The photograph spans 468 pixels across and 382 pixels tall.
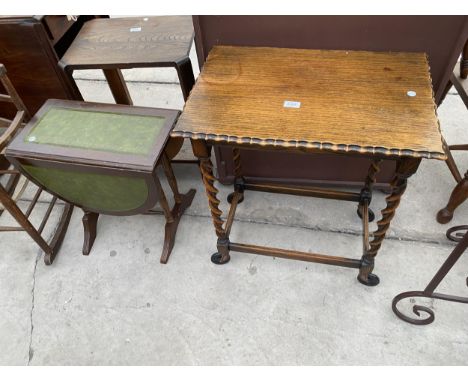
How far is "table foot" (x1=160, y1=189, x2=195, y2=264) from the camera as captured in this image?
211 centimetres

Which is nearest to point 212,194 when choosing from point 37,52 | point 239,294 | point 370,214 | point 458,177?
point 239,294

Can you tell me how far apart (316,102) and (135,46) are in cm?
111

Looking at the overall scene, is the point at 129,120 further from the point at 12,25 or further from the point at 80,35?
the point at 12,25

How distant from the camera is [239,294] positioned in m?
1.96

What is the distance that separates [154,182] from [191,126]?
16.1 inches

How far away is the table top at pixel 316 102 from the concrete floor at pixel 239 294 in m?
1.00

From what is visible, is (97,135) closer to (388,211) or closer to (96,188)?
(96,188)

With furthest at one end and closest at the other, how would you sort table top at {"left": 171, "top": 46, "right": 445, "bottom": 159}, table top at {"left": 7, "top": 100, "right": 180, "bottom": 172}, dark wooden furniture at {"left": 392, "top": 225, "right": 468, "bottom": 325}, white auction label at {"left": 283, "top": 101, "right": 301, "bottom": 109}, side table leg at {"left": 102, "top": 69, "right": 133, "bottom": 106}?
side table leg at {"left": 102, "top": 69, "right": 133, "bottom": 106} → table top at {"left": 7, "top": 100, "right": 180, "bottom": 172} → dark wooden furniture at {"left": 392, "top": 225, "right": 468, "bottom": 325} → white auction label at {"left": 283, "top": 101, "right": 301, "bottom": 109} → table top at {"left": 171, "top": 46, "right": 445, "bottom": 159}

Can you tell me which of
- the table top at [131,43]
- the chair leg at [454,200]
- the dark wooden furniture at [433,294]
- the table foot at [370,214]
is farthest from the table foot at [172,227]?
the chair leg at [454,200]

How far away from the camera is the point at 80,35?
208 cm

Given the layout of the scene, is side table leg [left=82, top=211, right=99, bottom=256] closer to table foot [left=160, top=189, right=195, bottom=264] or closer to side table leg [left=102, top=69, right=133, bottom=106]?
table foot [left=160, top=189, right=195, bottom=264]

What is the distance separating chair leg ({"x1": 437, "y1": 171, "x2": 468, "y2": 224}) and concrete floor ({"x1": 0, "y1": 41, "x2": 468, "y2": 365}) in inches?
2.3

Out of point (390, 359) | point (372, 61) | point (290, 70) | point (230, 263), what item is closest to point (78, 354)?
point (230, 263)

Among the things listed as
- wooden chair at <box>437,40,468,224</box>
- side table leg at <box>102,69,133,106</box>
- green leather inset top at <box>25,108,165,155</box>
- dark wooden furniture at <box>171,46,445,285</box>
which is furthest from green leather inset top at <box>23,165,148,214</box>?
wooden chair at <box>437,40,468,224</box>
